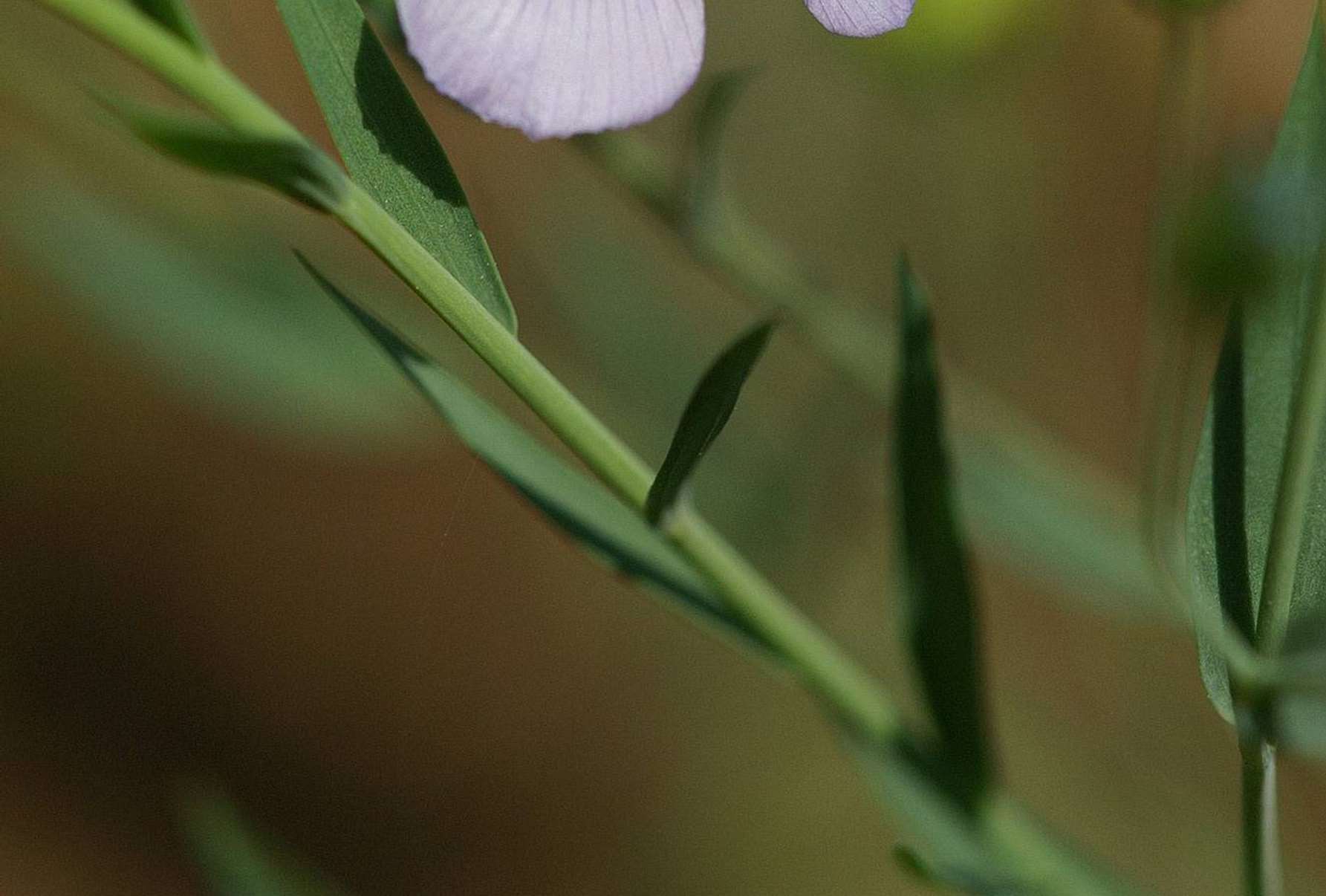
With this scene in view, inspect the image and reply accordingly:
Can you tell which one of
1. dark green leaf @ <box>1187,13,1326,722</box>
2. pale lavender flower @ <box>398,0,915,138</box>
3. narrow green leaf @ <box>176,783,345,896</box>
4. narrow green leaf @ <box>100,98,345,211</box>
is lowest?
narrow green leaf @ <box>176,783,345,896</box>

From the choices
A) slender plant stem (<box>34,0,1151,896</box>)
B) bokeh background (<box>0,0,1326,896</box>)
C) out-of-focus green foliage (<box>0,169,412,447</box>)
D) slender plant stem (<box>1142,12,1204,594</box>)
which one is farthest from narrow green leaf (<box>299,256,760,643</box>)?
bokeh background (<box>0,0,1326,896</box>)

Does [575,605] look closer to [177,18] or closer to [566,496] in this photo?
[566,496]

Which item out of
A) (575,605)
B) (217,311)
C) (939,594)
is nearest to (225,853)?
(217,311)

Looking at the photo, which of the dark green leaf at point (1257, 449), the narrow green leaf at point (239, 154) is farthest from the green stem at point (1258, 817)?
the narrow green leaf at point (239, 154)

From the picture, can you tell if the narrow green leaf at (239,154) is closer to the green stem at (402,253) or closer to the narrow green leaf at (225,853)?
the green stem at (402,253)

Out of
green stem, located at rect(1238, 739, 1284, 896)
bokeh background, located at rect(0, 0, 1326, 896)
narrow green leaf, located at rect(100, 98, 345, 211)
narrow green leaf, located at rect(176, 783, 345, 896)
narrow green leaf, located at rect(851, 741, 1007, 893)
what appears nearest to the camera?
narrow green leaf, located at rect(100, 98, 345, 211)

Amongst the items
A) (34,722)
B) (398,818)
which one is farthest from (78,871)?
(398,818)

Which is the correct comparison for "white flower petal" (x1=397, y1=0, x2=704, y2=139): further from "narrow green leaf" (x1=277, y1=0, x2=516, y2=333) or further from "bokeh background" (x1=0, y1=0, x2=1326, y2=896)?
"bokeh background" (x1=0, y1=0, x2=1326, y2=896)
